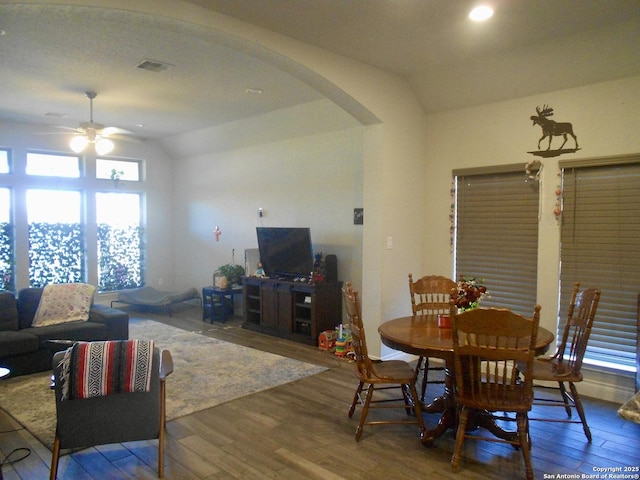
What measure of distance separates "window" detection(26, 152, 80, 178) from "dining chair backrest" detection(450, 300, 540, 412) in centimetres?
715

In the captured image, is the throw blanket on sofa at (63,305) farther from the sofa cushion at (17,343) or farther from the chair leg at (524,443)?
the chair leg at (524,443)

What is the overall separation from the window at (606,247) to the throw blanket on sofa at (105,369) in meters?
3.57

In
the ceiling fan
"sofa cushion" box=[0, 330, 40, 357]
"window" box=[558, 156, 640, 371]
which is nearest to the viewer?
"window" box=[558, 156, 640, 371]

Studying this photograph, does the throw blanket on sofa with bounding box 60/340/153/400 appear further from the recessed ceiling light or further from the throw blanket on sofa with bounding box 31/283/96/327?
the recessed ceiling light

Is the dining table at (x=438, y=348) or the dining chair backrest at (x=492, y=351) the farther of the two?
the dining table at (x=438, y=348)

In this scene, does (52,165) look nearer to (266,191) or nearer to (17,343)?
(266,191)

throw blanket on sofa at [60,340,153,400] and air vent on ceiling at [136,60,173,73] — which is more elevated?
air vent on ceiling at [136,60,173,73]


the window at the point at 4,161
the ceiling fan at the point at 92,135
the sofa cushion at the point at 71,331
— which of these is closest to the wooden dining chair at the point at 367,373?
the sofa cushion at the point at 71,331

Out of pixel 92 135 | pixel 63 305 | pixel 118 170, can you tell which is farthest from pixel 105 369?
pixel 118 170

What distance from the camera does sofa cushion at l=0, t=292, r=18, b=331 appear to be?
463 cm

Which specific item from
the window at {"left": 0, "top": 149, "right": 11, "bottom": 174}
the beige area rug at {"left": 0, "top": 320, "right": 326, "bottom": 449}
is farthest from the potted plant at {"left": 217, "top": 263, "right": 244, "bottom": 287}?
the window at {"left": 0, "top": 149, "right": 11, "bottom": 174}

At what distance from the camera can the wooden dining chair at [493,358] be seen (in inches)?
96.7

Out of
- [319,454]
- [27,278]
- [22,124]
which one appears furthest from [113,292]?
[319,454]

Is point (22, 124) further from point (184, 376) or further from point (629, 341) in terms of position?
point (629, 341)
